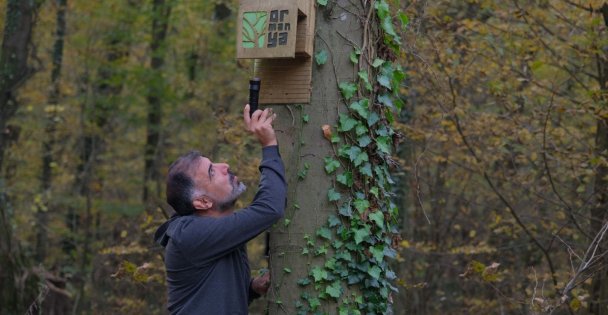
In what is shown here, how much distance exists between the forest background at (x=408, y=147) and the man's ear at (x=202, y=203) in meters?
1.02

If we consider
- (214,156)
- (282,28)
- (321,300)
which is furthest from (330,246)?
(214,156)

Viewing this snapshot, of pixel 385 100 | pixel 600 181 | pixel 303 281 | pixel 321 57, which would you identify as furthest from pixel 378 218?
pixel 600 181

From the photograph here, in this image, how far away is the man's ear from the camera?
3374mm

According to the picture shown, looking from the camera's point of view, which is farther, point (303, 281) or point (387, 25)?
point (387, 25)

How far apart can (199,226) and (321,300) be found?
2.13 ft

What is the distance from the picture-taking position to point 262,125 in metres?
3.36

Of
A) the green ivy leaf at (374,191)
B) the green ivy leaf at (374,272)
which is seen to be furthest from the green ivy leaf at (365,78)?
the green ivy leaf at (374,272)

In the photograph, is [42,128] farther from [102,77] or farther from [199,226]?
[199,226]

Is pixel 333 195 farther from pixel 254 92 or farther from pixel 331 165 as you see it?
pixel 254 92

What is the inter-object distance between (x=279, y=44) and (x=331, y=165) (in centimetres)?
59

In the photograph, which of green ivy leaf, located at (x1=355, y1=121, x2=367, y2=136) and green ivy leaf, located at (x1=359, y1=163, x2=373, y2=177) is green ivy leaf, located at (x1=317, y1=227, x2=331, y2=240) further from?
green ivy leaf, located at (x1=355, y1=121, x2=367, y2=136)

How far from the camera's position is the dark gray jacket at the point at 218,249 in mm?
3178

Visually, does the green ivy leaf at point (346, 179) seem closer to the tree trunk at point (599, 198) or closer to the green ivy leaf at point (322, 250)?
the green ivy leaf at point (322, 250)

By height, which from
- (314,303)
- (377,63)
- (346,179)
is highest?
(377,63)
